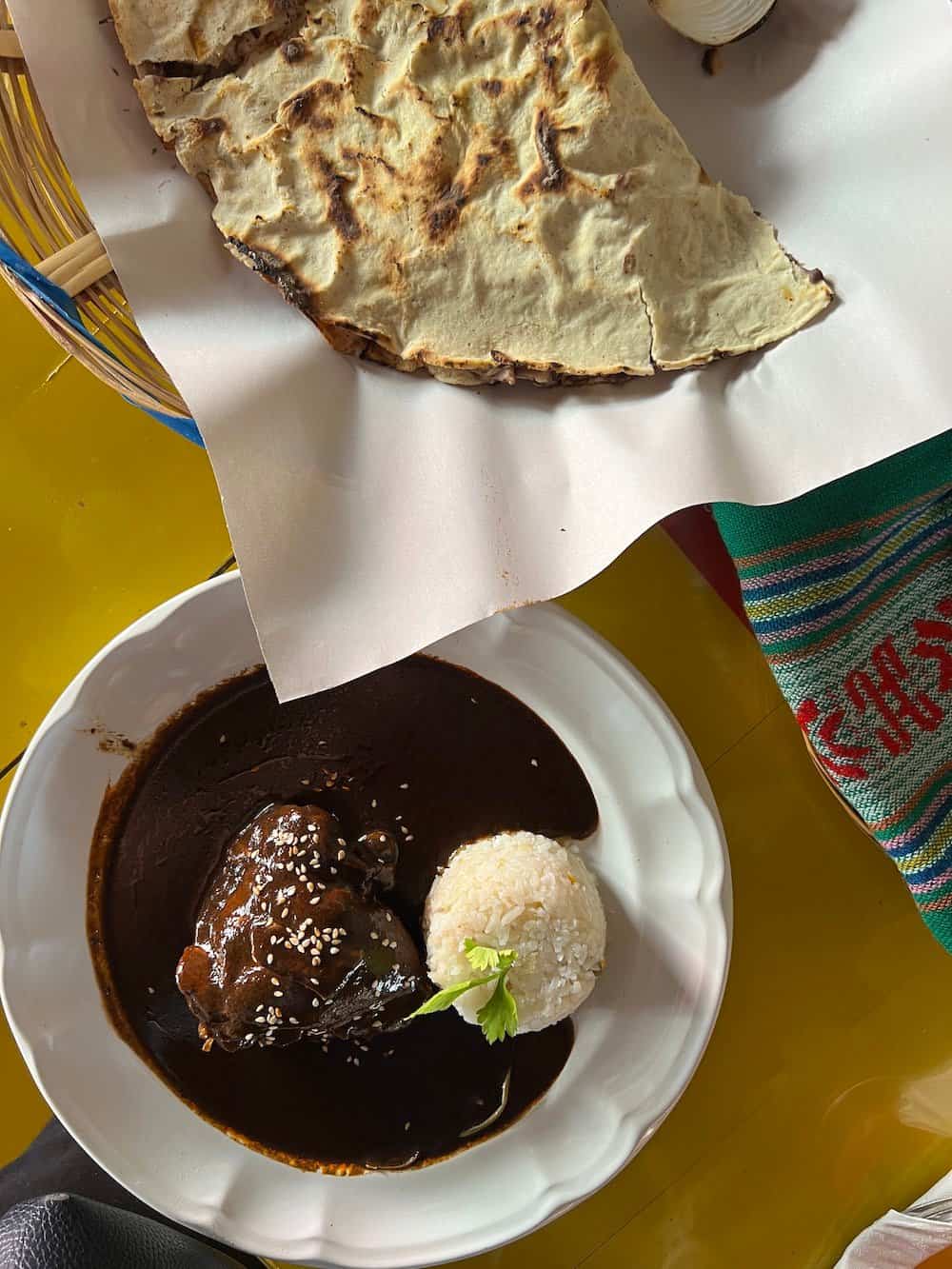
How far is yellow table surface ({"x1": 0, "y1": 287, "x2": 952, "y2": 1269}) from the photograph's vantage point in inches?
50.5

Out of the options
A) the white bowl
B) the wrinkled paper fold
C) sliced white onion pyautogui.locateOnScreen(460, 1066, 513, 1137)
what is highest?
the wrinkled paper fold

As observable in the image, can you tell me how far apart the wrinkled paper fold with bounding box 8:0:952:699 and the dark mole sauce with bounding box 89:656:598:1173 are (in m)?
0.31

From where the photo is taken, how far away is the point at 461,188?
964 mm

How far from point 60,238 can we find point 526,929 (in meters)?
0.87

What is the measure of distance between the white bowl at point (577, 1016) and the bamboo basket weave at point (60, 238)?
25 centimetres

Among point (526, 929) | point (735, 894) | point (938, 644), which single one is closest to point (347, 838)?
point (526, 929)

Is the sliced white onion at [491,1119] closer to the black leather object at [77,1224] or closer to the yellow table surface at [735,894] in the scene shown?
the yellow table surface at [735,894]

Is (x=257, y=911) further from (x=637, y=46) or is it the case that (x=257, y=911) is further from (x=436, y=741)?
(x=637, y=46)

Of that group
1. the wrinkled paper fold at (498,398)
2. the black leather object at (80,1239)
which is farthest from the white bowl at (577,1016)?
the wrinkled paper fold at (498,398)

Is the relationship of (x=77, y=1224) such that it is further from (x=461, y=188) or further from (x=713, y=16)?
(x=713, y=16)

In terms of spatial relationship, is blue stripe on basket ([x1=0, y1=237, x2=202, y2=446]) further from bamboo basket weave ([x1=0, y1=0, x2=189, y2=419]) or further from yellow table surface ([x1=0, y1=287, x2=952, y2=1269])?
yellow table surface ([x1=0, y1=287, x2=952, y2=1269])

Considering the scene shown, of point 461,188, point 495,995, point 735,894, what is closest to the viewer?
point 461,188

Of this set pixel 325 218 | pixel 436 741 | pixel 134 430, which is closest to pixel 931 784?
pixel 436 741

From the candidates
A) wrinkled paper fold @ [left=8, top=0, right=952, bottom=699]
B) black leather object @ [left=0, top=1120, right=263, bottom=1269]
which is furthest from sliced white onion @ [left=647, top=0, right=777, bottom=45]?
black leather object @ [left=0, top=1120, right=263, bottom=1269]
